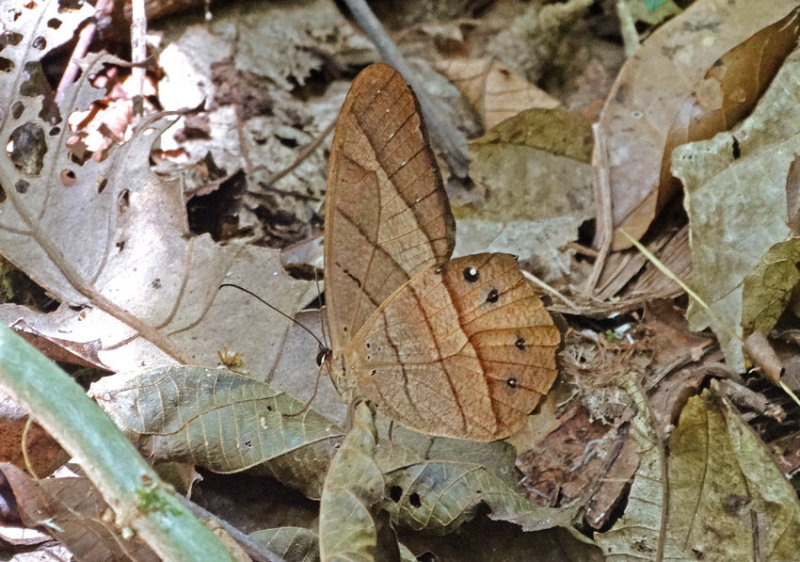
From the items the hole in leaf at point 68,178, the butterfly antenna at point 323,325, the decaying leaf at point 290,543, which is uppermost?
the hole in leaf at point 68,178

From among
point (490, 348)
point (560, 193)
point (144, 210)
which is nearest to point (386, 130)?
point (490, 348)

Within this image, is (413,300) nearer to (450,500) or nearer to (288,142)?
(450,500)

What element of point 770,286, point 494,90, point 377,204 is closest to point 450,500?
point 377,204

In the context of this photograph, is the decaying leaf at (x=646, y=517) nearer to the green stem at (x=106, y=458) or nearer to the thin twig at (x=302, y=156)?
the green stem at (x=106, y=458)

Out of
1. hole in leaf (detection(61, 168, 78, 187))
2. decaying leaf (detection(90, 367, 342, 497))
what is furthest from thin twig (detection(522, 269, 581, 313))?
hole in leaf (detection(61, 168, 78, 187))

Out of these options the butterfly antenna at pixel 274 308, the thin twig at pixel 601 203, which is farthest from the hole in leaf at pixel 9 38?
the thin twig at pixel 601 203

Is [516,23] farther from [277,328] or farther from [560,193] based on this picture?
[277,328]
